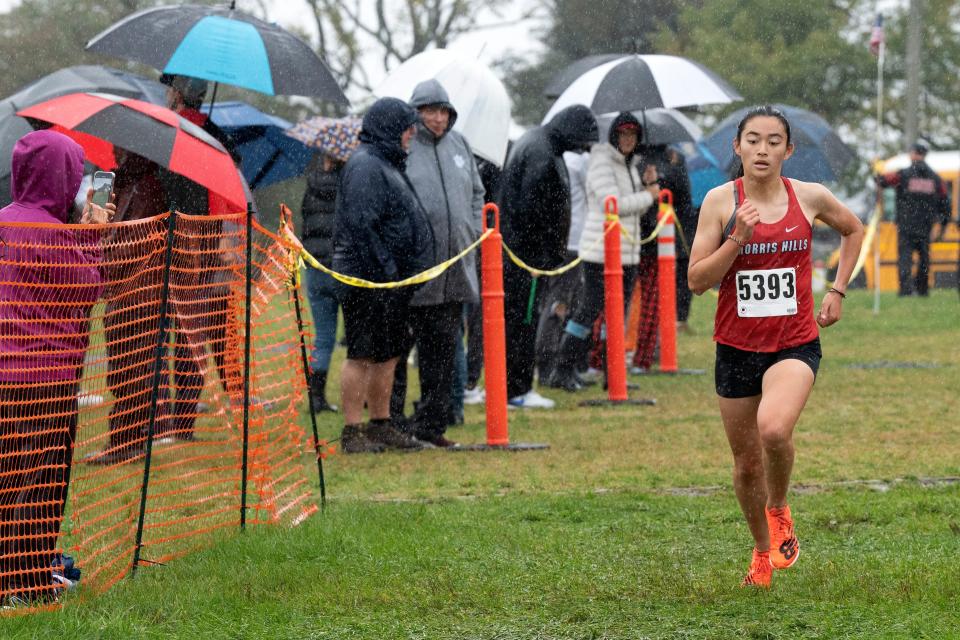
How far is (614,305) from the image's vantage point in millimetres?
11617

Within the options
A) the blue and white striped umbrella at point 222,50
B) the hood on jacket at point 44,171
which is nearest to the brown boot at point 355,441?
the blue and white striped umbrella at point 222,50

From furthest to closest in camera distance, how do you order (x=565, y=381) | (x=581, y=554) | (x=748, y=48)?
(x=748, y=48)
(x=565, y=381)
(x=581, y=554)

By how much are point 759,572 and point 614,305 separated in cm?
622

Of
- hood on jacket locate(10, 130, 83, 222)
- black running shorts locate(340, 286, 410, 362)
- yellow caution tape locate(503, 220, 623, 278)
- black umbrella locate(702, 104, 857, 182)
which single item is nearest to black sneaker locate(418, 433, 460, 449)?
black running shorts locate(340, 286, 410, 362)

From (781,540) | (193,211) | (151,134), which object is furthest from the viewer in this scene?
(193,211)

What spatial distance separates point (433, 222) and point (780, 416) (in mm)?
4357

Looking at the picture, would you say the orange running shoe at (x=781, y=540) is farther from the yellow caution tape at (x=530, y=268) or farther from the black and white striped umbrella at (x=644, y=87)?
the black and white striped umbrella at (x=644, y=87)

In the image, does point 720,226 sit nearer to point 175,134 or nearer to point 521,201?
point 175,134

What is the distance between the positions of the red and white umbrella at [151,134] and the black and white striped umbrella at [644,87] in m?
5.19

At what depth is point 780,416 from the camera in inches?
205

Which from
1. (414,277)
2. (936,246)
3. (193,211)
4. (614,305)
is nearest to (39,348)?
(414,277)

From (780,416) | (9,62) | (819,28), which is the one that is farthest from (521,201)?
(819,28)

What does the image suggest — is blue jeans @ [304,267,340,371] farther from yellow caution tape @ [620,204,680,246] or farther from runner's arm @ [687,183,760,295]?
runner's arm @ [687,183,760,295]

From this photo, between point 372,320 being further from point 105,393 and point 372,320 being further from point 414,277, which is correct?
point 105,393
